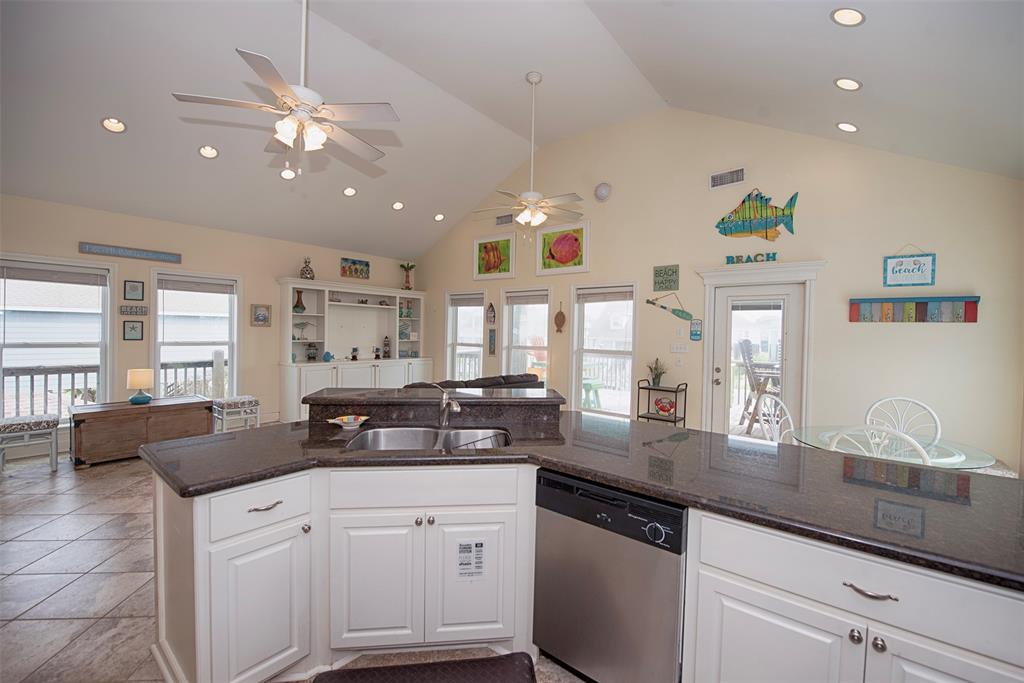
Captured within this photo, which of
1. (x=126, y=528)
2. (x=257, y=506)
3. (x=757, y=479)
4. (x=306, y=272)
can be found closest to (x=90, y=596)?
(x=126, y=528)

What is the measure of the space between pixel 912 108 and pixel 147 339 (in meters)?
7.20

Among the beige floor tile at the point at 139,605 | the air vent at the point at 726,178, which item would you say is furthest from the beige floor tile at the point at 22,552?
the air vent at the point at 726,178

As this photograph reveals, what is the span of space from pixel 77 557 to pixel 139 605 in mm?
841

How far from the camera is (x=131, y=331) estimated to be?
16.3ft

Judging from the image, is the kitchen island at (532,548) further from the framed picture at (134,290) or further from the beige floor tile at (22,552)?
the framed picture at (134,290)

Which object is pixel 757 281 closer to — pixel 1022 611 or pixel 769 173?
pixel 769 173

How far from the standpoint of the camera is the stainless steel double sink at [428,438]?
2.28m

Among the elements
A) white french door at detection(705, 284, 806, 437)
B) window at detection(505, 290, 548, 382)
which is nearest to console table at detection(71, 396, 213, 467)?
window at detection(505, 290, 548, 382)

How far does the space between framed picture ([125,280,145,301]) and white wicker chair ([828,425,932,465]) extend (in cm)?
654

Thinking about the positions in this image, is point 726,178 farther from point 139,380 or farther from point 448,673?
point 139,380

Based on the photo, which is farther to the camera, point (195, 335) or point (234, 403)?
point (195, 335)

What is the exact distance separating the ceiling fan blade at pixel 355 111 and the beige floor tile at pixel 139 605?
261 centimetres

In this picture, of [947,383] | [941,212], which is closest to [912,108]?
[941,212]

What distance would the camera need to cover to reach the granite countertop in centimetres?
112
